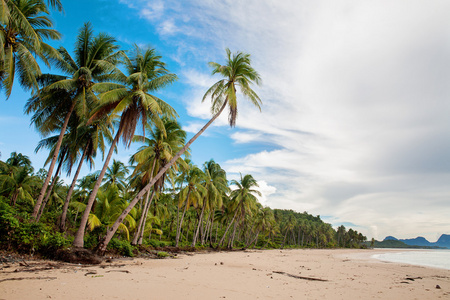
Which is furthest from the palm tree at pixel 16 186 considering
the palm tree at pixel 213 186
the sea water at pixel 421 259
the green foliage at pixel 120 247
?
the sea water at pixel 421 259

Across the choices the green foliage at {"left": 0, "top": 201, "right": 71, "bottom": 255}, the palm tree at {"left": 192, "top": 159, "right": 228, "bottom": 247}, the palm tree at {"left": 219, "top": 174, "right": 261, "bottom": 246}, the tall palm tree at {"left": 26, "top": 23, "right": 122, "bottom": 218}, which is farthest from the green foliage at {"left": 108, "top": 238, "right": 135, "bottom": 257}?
the palm tree at {"left": 219, "top": 174, "right": 261, "bottom": 246}

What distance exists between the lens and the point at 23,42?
10.6 m

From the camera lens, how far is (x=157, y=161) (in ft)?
60.0

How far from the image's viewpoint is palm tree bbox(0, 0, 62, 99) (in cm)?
907

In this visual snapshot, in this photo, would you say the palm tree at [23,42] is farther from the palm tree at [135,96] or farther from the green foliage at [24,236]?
the green foliage at [24,236]

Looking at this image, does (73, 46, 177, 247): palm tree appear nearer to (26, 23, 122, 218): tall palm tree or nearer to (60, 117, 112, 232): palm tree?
(26, 23, 122, 218): tall palm tree

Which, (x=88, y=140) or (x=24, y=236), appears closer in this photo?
(x=24, y=236)

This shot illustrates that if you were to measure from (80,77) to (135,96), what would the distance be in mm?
3471

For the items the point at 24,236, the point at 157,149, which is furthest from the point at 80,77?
the point at 24,236

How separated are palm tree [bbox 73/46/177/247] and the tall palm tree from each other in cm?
113

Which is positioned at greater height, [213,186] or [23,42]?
[23,42]

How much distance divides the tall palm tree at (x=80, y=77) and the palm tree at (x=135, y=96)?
1.13 m

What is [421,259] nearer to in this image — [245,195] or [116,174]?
[245,195]

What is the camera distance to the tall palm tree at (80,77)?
43.6ft
